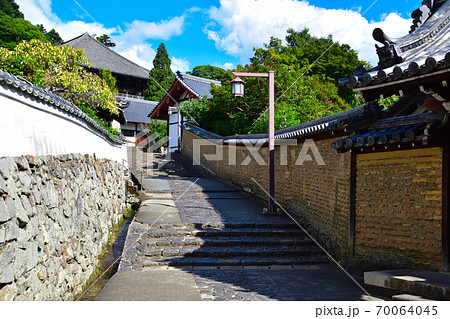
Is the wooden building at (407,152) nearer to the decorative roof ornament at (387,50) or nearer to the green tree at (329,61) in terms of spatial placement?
the decorative roof ornament at (387,50)

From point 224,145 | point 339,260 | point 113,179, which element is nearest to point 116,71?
point 224,145

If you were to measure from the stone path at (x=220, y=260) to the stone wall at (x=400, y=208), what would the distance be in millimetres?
858

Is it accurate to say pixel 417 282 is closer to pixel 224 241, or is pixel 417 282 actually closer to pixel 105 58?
pixel 224 241

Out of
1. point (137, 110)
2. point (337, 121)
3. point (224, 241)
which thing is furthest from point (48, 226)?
point (137, 110)

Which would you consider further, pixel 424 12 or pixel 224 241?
pixel 224 241

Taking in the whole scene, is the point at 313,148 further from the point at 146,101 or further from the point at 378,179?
the point at 146,101

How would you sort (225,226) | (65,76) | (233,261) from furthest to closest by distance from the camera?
(65,76), (225,226), (233,261)

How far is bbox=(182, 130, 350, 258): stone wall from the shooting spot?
25.1 feet

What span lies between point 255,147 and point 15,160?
9474mm

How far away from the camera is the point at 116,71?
1708 inches

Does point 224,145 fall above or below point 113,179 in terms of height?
above

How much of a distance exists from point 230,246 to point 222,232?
0.52 m

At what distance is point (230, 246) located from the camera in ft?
28.6

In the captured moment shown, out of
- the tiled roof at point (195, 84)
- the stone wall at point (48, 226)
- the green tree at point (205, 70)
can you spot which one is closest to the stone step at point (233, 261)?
the stone wall at point (48, 226)
